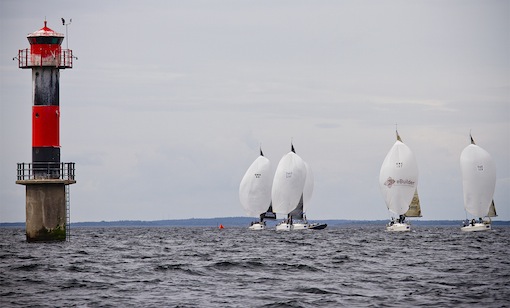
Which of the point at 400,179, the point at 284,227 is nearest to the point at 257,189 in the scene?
the point at 284,227

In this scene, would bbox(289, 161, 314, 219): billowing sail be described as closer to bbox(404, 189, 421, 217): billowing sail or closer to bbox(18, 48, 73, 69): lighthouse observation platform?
bbox(404, 189, 421, 217): billowing sail

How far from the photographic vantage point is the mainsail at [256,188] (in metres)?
98.4

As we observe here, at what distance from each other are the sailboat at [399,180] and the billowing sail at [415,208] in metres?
4.78

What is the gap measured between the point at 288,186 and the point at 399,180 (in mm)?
12366

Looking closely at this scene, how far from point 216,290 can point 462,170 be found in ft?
200

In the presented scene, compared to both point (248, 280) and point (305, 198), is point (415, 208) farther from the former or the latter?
point (248, 280)

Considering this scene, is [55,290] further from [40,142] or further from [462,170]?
[462,170]

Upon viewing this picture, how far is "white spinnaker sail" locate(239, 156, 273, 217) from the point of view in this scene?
9838 centimetres

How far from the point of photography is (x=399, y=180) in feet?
286

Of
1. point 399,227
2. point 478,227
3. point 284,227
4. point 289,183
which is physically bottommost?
point 478,227

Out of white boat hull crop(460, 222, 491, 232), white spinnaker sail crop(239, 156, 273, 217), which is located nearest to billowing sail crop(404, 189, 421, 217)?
white boat hull crop(460, 222, 491, 232)

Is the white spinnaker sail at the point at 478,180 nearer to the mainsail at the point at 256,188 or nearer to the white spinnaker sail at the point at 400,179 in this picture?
the white spinnaker sail at the point at 400,179

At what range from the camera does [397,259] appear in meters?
41.3

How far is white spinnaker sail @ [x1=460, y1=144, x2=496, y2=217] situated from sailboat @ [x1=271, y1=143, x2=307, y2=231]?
57.6 feet
